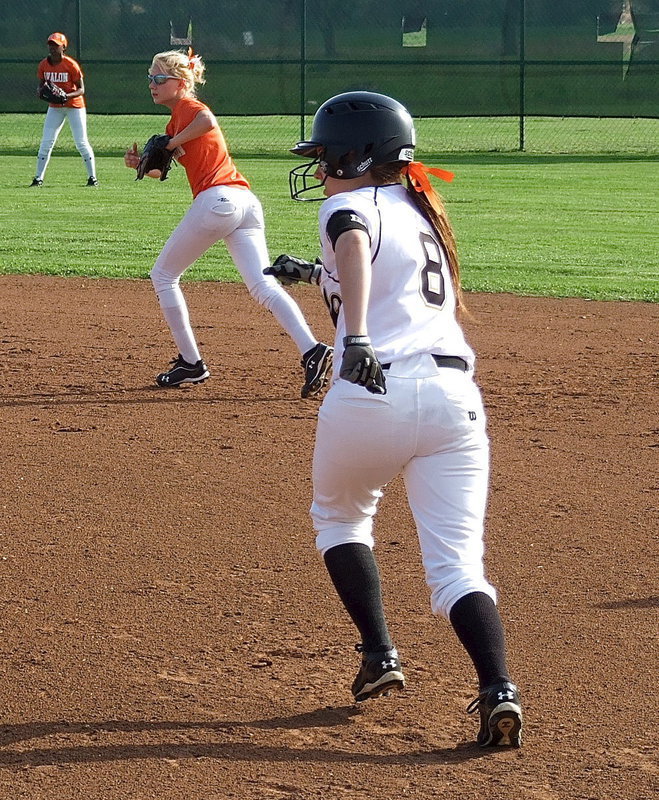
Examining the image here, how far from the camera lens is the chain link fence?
2394 centimetres

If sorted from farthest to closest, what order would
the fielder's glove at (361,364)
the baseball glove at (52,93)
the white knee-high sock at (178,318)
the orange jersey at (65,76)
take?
the orange jersey at (65,76) < the baseball glove at (52,93) < the white knee-high sock at (178,318) < the fielder's glove at (361,364)

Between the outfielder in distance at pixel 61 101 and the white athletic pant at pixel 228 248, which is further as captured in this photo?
the outfielder in distance at pixel 61 101

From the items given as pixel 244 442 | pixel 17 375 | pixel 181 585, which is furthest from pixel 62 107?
pixel 181 585

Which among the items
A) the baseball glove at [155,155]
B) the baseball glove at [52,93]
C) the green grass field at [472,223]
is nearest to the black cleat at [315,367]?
the baseball glove at [155,155]

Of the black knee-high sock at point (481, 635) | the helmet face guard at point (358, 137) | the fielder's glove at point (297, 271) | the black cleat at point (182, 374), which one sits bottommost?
the black cleat at point (182, 374)

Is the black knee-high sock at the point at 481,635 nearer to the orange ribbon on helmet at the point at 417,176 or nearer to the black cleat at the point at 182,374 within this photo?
the orange ribbon on helmet at the point at 417,176

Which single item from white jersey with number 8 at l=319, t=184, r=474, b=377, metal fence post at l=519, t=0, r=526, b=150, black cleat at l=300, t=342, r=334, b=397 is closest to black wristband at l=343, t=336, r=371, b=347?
white jersey with number 8 at l=319, t=184, r=474, b=377

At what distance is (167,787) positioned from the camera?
126 inches

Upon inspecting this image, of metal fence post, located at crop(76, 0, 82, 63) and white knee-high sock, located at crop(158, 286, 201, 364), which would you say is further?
metal fence post, located at crop(76, 0, 82, 63)

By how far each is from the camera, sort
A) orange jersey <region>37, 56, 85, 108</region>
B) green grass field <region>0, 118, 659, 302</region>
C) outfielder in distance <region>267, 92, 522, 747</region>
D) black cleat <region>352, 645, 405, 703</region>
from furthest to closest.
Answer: orange jersey <region>37, 56, 85, 108</region> → green grass field <region>0, 118, 659, 302</region> → black cleat <region>352, 645, 405, 703</region> → outfielder in distance <region>267, 92, 522, 747</region>

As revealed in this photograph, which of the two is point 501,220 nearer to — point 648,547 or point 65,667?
point 648,547

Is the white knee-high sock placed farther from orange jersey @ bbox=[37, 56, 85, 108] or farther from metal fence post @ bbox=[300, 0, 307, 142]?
metal fence post @ bbox=[300, 0, 307, 142]

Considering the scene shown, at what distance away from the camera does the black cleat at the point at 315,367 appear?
6961mm

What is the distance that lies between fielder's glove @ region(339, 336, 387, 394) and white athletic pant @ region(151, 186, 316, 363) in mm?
4110
